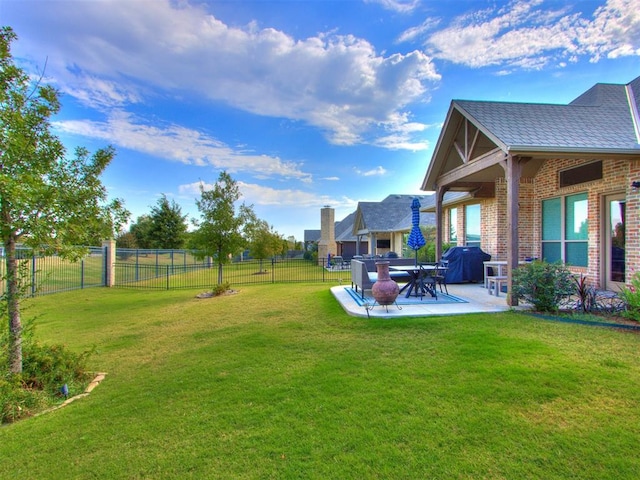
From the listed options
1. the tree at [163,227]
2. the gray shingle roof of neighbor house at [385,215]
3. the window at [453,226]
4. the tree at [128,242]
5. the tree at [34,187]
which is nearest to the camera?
the tree at [34,187]

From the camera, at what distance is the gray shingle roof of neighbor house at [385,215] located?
71.7 ft

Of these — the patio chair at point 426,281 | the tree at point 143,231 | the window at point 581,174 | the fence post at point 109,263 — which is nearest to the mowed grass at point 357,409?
the patio chair at point 426,281

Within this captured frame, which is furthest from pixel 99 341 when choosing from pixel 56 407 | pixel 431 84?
pixel 431 84

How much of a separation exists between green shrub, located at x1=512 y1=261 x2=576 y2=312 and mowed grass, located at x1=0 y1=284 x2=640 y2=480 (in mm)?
1063

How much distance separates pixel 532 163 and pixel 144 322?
461 inches

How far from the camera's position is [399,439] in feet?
8.09

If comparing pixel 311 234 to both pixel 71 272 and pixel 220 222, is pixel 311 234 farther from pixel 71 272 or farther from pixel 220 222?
pixel 71 272

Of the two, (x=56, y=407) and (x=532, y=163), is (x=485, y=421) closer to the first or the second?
(x=56, y=407)

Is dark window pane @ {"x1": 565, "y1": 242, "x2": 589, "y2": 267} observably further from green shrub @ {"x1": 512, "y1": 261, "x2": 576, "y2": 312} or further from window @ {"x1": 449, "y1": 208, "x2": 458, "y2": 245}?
window @ {"x1": 449, "y1": 208, "x2": 458, "y2": 245}

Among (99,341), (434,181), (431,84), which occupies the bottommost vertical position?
(99,341)

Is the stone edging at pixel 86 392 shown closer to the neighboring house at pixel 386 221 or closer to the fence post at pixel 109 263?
the fence post at pixel 109 263

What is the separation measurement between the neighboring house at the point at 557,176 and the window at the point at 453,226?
2242 mm

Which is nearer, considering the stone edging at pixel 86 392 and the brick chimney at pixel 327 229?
the stone edging at pixel 86 392

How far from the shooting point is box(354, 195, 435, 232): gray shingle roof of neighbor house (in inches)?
860
